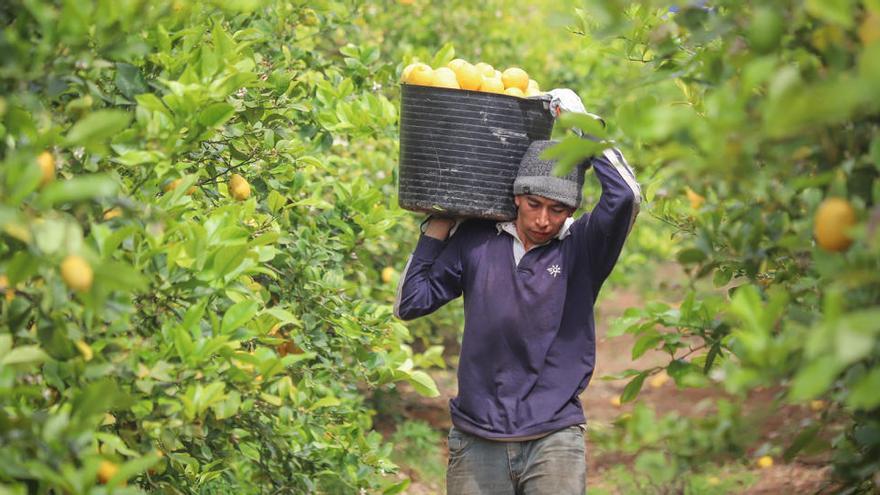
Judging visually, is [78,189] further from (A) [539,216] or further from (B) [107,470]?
(A) [539,216]

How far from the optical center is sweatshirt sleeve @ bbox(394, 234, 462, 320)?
11.5 feet

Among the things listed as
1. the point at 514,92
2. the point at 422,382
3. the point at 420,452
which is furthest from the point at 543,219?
the point at 420,452

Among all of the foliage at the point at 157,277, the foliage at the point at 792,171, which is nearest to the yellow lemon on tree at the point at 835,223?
the foliage at the point at 792,171

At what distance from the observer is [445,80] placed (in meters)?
3.36

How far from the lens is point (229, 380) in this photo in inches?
96.4

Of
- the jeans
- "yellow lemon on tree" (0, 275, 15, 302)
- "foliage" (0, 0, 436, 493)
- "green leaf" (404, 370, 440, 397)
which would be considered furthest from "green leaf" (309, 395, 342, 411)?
"yellow lemon on tree" (0, 275, 15, 302)

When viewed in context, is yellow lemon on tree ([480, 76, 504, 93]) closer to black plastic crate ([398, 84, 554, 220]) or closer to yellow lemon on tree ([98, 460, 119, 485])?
black plastic crate ([398, 84, 554, 220])

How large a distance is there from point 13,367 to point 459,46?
5681 mm

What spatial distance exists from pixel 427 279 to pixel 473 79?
586 mm

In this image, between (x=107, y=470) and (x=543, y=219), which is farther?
(x=543, y=219)

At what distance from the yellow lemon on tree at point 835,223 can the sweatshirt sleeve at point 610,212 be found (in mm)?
1408

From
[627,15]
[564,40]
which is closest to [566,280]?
[627,15]

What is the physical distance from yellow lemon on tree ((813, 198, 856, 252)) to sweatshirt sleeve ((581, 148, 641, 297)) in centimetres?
141

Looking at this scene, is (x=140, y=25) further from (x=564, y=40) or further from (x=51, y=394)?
(x=564, y=40)
